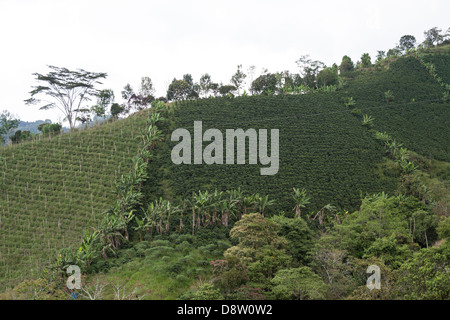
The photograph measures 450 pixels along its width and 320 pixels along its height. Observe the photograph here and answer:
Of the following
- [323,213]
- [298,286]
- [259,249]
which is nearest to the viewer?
[298,286]

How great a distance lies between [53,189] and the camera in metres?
24.4

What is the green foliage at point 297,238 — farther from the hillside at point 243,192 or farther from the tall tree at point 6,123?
the tall tree at point 6,123

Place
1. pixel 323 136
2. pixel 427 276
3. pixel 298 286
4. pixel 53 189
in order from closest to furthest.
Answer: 1. pixel 427 276
2. pixel 298 286
3. pixel 53 189
4. pixel 323 136

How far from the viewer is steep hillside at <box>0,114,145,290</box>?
19763 millimetres

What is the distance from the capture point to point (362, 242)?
1819 centimetres

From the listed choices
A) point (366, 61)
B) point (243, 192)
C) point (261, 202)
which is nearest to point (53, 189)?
point (243, 192)

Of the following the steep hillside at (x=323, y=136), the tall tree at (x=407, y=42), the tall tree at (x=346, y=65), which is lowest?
the steep hillside at (x=323, y=136)

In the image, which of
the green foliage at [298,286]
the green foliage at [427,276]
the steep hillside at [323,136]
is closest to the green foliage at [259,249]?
the green foliage at [298,286]

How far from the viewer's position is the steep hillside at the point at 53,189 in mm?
19763

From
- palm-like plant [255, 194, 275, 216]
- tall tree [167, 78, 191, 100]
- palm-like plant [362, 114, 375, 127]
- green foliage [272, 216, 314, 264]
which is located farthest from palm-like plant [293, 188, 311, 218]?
tall tree [167, 78, 191, 100]

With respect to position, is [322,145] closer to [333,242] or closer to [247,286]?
[333,242]

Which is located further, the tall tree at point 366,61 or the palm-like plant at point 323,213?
the tall tree at point 366,61

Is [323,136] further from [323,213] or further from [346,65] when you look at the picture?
[346,65]

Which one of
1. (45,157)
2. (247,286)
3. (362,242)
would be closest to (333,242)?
(362,242)
